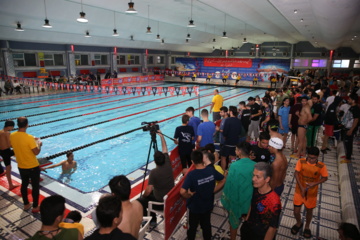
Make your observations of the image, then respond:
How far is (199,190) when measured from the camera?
2748 millimetres

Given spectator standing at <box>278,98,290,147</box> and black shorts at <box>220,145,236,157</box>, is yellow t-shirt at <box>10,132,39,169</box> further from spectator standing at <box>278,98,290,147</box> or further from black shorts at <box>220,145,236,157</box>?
spectator standing at <box>278,98,290,147</box>

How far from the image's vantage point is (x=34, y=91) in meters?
19.6

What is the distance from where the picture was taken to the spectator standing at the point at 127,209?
85.7 inches

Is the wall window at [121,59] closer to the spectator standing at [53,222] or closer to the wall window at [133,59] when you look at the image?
the wall window at [133,59]

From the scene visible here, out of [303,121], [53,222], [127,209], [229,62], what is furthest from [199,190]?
[229,62]

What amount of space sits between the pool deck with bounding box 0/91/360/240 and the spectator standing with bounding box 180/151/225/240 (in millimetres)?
795

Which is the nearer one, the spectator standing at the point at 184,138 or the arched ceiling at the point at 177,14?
the spectator standing at the point at 184,138

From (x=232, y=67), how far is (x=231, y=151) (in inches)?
1042

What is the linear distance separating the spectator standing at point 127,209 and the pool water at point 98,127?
3551 millimetres

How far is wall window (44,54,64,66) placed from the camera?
73.5ft

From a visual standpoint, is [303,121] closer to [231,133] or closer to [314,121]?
[314,121]

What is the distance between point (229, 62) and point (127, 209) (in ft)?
97.7

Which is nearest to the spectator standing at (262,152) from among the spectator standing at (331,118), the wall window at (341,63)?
the spectator standing at (331,118)

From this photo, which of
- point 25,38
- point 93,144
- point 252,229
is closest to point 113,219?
point 252,229
